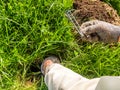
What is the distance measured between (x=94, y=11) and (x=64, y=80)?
3.90 feet

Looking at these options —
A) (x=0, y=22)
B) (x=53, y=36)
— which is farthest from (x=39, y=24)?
(x=0, y=22)

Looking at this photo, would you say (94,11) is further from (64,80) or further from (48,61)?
(64,80)

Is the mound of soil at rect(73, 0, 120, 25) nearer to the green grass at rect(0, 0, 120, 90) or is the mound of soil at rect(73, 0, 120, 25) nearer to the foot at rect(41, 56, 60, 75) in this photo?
the green grass at rect(0, 0, 120, 90)

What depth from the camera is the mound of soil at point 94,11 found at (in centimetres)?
300

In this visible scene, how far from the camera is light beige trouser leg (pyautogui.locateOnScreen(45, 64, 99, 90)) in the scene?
1826 mm

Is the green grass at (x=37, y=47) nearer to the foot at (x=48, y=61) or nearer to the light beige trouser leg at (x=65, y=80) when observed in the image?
the foot at (x=48, y=61)

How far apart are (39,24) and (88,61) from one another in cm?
56

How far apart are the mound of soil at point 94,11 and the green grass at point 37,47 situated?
0.27 m

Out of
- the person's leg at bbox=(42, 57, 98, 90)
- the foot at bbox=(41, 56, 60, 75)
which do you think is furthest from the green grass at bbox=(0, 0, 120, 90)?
the person's leg at bbox=(42, 57, 98, 90)

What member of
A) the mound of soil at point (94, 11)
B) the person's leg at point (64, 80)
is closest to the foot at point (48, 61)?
the person's leg at point (64, 80)

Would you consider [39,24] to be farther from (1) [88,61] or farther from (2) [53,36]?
(1) [88,61]

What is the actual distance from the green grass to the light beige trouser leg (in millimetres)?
290

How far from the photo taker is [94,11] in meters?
3.04

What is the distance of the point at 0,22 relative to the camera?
2596 mm
